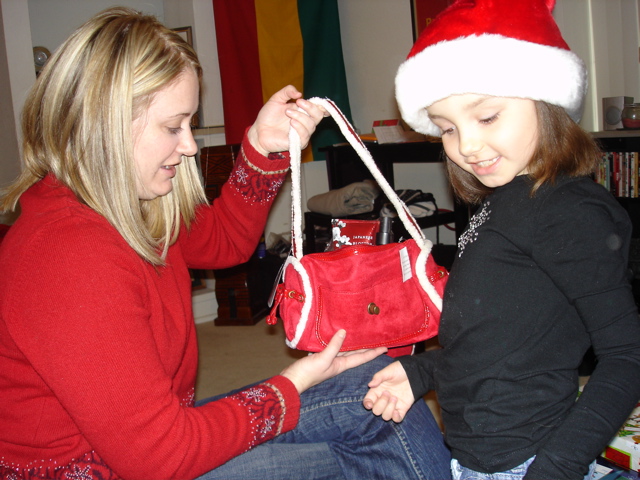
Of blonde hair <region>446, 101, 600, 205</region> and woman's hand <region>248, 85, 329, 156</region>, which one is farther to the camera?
woman's hand <region>248, 85, 329, 156</region>

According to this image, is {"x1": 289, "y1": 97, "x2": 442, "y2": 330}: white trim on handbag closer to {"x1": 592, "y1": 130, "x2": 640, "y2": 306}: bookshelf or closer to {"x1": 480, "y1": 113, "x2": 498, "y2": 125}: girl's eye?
{"x1": 480, "y1": 113, "x2": 498, "y2": 125}: girl's eye

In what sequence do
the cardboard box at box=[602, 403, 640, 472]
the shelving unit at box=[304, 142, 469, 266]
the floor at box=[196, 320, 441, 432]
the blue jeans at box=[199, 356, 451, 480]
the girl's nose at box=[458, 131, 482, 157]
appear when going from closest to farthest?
1. the girl's nose at box=[458, 131, 482, 157]
2. the blue jeans at box=[199, 356, 451, 480]
3. the cardboard box at box=[602, 403, 640, 472]
4. the floor at box=[196, 320, 441, 432]
5. the shelving unit at box=[304, 142, 469, 266]

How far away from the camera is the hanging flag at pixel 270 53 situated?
10.7ft

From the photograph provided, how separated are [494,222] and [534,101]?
20 centimetres

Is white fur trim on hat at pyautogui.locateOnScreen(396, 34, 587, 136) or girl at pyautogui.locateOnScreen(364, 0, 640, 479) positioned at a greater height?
white fur trim on hat at pyautogui.locateOnScreen(396, 34, 587, 136)

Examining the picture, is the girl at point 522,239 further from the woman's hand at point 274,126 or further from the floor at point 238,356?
the floor at point 238,356

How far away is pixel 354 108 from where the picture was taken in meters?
3.89

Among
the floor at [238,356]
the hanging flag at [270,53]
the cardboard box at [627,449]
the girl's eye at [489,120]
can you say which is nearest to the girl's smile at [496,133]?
the girl's eye at [489,120]

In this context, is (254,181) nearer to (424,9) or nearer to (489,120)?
(489,120)

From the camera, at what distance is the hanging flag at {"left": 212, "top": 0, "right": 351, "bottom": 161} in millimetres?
3254

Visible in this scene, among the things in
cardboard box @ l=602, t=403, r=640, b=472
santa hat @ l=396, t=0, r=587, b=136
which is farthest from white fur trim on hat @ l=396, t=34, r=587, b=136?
cardboard box @ l=602, t=403, r=640, b=472

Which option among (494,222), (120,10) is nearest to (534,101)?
(494,222)

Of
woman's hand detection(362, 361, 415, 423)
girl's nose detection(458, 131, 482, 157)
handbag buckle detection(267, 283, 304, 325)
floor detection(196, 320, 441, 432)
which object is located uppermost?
girl's nose detection(458, 131, 482, 157)

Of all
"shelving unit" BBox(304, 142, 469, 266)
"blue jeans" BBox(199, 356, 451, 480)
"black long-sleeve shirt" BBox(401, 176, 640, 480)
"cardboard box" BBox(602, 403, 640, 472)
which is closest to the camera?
"black long-sleeve shirt" BBox(401, 176, 640, 480)
